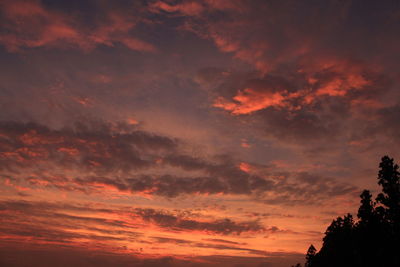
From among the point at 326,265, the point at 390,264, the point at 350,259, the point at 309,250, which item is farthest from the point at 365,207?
the point at 309,250

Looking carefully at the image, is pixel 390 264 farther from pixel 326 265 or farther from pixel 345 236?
pixel 326 265

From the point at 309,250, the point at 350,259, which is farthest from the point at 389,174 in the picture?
the point at 309,250

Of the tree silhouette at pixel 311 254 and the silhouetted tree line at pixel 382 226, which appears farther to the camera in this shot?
the tree silhouette at pixel 311 254

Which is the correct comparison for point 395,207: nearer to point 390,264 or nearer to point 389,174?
point 389,174

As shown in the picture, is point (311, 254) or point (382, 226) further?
point (311, 254)

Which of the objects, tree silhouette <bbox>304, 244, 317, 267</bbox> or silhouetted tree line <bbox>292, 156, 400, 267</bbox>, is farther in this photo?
tree silhouette <bbox>304, 244, 317, 267</bbox>

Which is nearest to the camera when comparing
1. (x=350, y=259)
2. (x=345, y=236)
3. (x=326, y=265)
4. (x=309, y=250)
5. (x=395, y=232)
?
(x=395, y=232)

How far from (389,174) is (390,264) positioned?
10397 millimetres

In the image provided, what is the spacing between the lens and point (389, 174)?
37.5 metres

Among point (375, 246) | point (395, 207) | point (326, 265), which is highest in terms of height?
point (395, 207)

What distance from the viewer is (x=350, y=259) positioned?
5025cm

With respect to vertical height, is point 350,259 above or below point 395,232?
below

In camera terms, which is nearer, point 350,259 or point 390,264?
point 390,264

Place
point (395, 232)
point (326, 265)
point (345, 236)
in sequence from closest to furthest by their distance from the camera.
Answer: point (395, 232) → point (345, 236) → point (326, 265)
